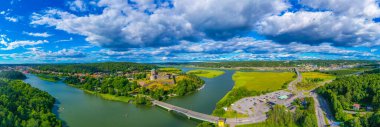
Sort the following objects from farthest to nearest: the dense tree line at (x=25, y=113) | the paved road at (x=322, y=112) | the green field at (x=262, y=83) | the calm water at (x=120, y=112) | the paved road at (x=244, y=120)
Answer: the green field at (x=262, y=83)
the calm water at (x=120, y=112)
the paved road at (x=322, y=112)
the paved road at (x=244, y=120)
the dense tree line at (x=25, y=113)

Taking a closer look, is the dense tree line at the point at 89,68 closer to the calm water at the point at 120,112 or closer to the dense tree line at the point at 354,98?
the calm water at the point at 120,112

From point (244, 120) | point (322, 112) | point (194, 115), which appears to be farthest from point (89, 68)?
point (322, 112)

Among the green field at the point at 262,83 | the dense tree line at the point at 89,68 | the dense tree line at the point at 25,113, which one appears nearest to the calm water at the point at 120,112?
the dense tree line at the point at 25,113

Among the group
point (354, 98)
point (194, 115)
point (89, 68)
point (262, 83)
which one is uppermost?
point (89, 68)

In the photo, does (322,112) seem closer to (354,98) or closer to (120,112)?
(354,98)

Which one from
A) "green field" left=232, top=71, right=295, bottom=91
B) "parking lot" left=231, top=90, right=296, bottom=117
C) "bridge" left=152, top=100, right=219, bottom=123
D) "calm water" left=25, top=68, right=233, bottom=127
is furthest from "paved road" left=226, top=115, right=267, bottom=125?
"green field" left=232, top=71, right=295, bottom=91

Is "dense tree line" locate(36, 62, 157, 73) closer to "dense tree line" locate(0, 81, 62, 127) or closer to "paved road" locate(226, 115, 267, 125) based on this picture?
"dense tree line" locate(0, 81, 62, 127)

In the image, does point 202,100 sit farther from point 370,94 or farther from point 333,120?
point 370,94

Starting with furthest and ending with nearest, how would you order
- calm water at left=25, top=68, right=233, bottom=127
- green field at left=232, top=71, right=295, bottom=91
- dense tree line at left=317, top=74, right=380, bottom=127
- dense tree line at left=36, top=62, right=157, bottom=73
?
dense tree line at left=36, top=62, right=157, bottom=73 < green field at left=232, top=71, right=295, bottom=91 < calm water at left=25, top=68, right=233, bottom=127 < dense tree line at left=317, top=74, right=380, bottom=127
